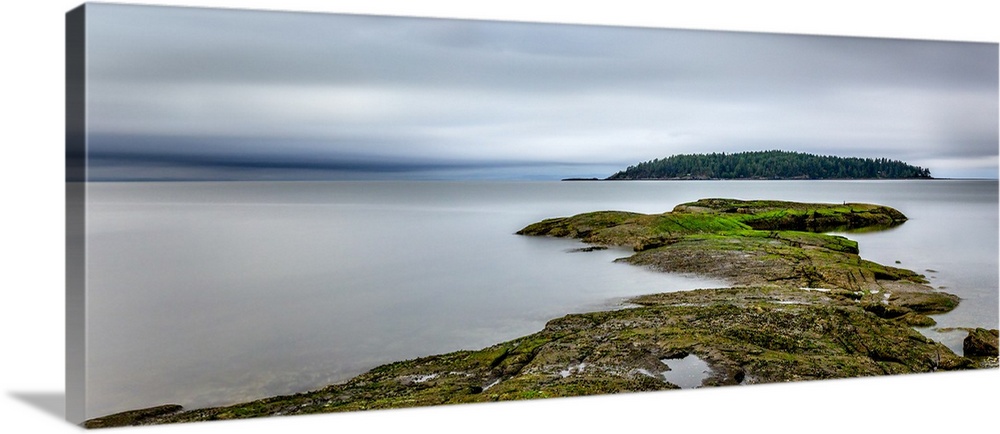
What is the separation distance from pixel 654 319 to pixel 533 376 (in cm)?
141

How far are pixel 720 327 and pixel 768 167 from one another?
1.75 meters

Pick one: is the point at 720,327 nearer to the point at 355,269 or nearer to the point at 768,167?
the point at 768,167

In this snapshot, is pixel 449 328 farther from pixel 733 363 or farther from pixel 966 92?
pixel 966 92

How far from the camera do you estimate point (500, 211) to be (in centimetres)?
893

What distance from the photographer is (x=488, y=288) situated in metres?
8.39

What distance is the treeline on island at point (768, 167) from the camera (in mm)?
8797

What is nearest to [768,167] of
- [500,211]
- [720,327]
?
[720,327]

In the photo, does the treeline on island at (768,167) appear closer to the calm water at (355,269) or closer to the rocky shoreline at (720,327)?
the calm water at (355,269)

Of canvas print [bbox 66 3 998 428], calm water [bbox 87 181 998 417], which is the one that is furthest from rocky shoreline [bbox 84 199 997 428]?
calm water [bbox 87 181 998 417]

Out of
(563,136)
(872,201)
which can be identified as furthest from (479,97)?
(872,201)

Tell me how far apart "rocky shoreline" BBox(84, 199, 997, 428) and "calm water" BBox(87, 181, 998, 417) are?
0.46 ft

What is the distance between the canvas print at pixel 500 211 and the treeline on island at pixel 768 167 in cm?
3

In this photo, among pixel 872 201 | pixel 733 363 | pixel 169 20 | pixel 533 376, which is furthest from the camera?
pixel 872 201

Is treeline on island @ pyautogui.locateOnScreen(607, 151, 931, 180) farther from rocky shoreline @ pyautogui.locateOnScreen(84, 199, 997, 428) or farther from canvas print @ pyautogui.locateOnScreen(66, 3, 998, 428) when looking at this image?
rocky shoreline @ pyautogui.locateOnScreen(84, 199, 997, 428)
